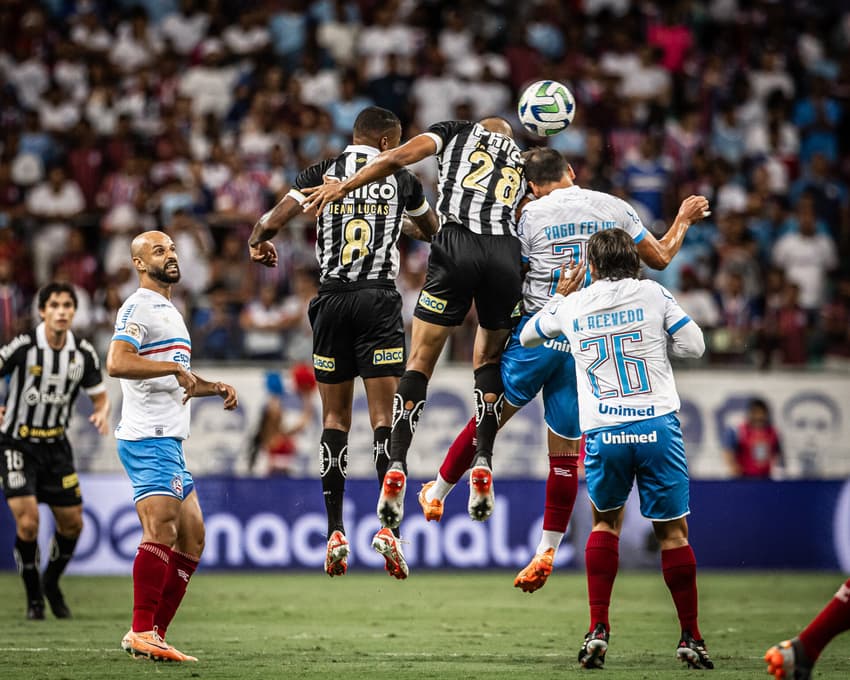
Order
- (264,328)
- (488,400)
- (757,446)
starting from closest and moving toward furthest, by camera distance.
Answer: (488,400) < (264,328) < (757,446)

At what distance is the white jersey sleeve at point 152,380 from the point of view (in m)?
10.2

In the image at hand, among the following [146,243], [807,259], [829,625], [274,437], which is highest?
[807,259]

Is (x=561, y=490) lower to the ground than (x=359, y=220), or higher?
lower

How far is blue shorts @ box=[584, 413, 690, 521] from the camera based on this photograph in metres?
9.41

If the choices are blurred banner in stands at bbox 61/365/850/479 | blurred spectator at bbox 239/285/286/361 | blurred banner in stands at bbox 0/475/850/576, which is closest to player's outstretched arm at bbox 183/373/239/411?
blurred banner in stands at bbox 0/475/850/576

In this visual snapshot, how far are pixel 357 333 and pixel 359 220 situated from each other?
2.88 feet

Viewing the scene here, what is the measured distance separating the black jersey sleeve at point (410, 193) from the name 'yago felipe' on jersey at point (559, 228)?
0.81 metres

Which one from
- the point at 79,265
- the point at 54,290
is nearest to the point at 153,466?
the point at 54,290

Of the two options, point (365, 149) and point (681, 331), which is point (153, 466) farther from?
point (681, 331)

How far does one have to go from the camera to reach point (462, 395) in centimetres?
1895

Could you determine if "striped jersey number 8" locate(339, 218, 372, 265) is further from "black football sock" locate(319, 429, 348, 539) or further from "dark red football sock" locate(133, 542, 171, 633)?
"dark red football sock" locate(133, 542, 171, 633)

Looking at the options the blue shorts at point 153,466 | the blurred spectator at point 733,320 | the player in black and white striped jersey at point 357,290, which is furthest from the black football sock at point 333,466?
the blurred spectator at point 733,320

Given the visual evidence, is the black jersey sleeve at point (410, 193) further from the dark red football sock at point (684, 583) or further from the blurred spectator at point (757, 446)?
→ the blurred spectator at point (757, 446)

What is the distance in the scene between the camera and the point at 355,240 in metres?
10.9
